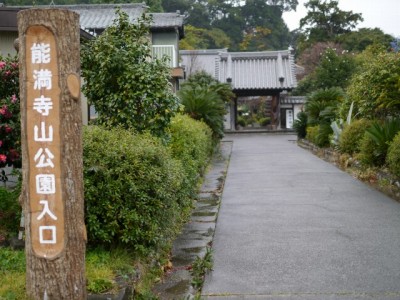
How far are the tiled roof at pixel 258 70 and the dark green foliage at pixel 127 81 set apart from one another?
91.5ft

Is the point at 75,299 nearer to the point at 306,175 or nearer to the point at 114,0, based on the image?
the point at 306,175

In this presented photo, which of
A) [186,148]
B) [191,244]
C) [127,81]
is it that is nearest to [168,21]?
[186,148]

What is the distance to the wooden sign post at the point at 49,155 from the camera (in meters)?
3.94

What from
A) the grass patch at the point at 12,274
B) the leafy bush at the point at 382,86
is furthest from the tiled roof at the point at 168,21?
the grass patch at the point at 12,274

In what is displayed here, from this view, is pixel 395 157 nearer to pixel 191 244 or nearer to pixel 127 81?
pixel 191 244

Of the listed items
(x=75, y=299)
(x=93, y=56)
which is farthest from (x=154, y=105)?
(x=75, y=299)

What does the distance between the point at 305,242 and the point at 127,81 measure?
3.39 m

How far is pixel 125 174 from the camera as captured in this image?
522cm

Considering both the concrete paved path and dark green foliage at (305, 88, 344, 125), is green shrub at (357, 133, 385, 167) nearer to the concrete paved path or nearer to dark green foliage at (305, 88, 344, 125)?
the concrete paved path

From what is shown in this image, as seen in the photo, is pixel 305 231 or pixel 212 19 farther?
pixel 212 19

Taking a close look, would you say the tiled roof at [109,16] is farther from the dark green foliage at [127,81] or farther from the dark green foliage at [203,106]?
the dark green foliage at [127,81]

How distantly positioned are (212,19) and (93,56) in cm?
5424

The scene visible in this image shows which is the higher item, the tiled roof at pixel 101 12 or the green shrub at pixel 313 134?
the tiled roof at pixel 101 12

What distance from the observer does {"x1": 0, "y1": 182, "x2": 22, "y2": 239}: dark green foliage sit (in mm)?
5766
